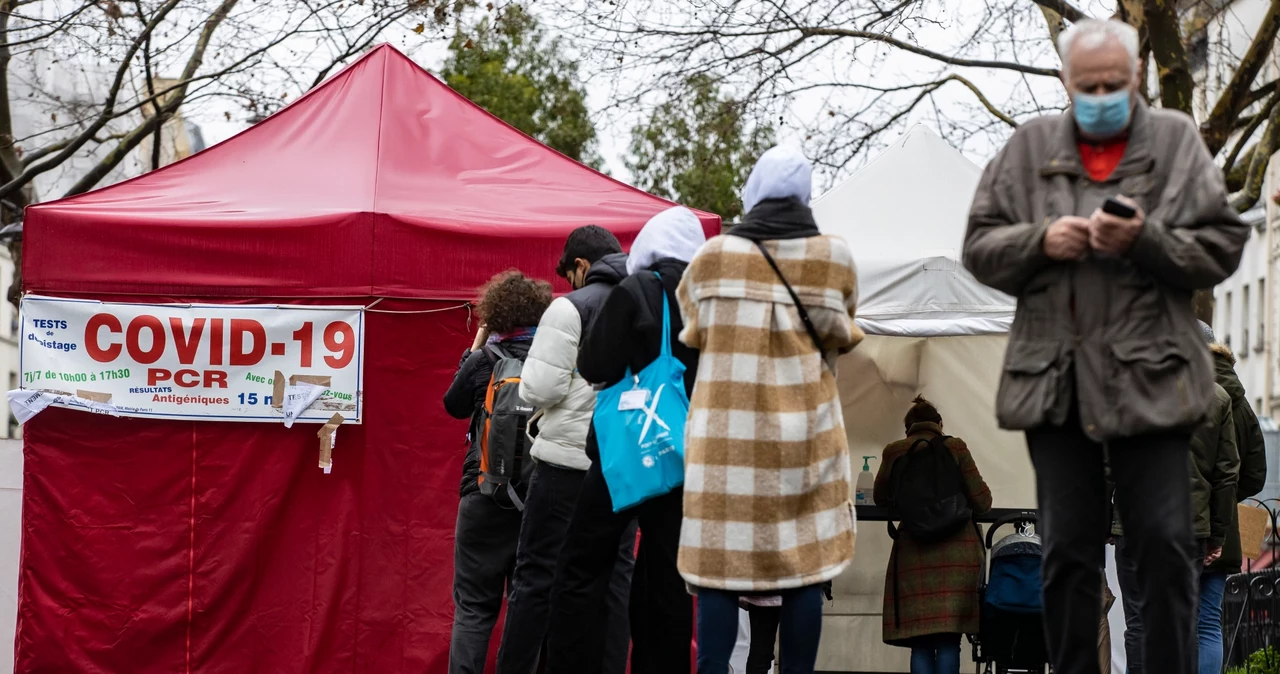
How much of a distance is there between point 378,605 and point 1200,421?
505 centimetres

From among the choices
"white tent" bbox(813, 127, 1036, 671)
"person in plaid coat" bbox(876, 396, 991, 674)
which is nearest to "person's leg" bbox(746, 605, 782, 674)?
"person in plaid coat" bbox(876, 396, 991, 674)

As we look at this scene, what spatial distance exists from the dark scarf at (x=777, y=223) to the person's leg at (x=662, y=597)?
3.00 ft

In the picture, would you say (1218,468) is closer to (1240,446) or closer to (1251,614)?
(1240,446)

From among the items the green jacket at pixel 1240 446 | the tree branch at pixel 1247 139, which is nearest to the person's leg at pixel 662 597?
the green jacket at pixel 1240 446

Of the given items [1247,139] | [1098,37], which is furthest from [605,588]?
[1247,139]

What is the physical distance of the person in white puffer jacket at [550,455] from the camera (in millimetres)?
5816

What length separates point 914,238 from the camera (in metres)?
8.81

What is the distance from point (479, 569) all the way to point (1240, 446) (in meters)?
3.62

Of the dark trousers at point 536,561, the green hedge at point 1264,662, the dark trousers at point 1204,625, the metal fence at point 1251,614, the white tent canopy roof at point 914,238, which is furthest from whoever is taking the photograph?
the metal fence at point 1251,614

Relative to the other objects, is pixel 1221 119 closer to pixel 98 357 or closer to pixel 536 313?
pixel 536 313

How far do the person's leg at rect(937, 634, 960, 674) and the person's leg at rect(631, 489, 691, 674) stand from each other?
2.64m

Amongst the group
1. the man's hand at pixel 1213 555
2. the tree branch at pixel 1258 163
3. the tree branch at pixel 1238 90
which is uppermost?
the tree branch at pixel 1238 90

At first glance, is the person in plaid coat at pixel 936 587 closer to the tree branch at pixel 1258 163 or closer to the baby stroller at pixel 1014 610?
the baby stroller at pixel 1014 610

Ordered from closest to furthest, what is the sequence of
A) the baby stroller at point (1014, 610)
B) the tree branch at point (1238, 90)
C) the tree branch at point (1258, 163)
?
the baby stroller at point (1014, 610)
the tree branch at point (1238, 90)
the tree branch at point (1258, 163)
